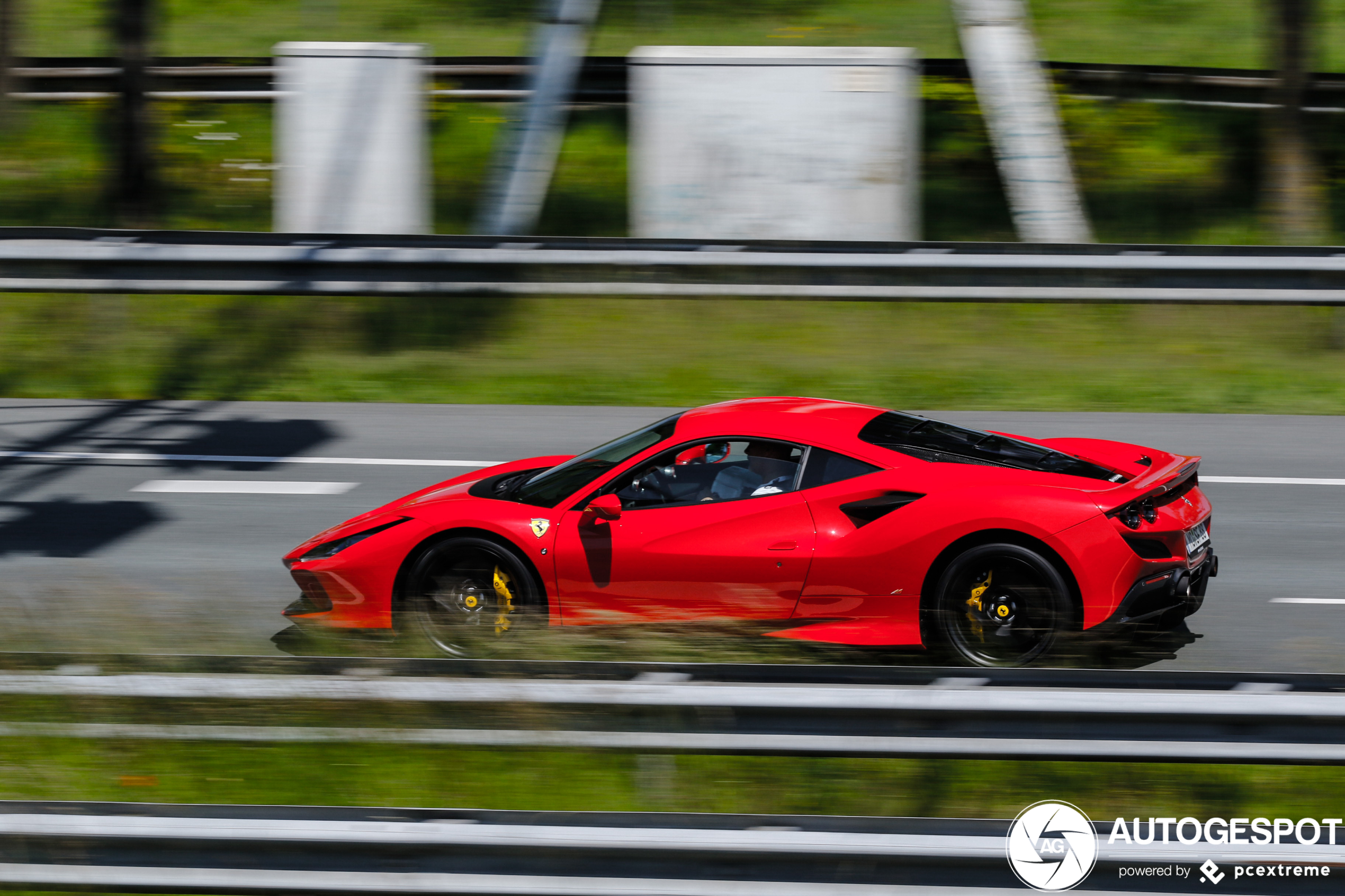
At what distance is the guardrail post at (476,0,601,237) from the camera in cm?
1259

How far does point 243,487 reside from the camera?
870cm

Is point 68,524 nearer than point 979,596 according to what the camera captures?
No

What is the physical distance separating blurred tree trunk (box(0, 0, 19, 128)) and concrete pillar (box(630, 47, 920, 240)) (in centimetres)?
794

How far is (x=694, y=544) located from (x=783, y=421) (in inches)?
27.9

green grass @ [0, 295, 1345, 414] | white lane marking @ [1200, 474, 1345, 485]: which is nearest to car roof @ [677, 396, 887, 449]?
white lane marking @ [1200, 474, 1345, 485]

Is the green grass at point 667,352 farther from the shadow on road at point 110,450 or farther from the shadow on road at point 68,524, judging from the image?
the shadow on road at point 68,524

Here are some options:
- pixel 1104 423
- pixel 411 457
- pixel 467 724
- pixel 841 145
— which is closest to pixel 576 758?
pixel 467 724

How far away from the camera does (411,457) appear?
9.19m

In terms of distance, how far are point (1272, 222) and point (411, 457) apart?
8052 millimetres

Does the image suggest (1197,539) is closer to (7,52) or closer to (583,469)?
(583,469)

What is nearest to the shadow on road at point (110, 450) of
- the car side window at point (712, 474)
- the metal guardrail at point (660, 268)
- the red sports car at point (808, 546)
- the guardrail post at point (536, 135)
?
the metal guardrail at point (660, 268)

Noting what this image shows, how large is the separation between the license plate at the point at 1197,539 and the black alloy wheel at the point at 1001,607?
59 centimetres

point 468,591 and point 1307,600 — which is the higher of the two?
point 468,591

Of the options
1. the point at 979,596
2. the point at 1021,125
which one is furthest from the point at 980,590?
the point at 1021,125
